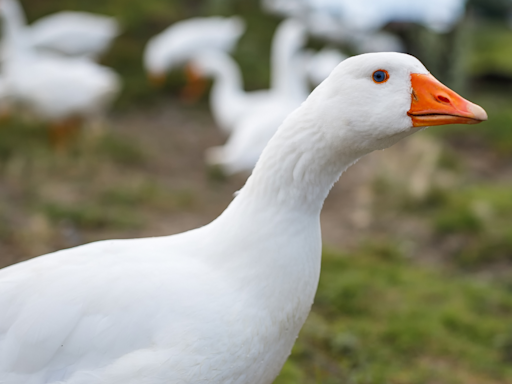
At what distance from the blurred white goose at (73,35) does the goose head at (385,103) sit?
9118 mm

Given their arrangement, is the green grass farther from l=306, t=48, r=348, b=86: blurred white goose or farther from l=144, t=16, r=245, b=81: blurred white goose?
l=144, t=16, r=245, b=81: blurred white goose

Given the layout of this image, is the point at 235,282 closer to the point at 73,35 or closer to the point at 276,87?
the point at 276,87

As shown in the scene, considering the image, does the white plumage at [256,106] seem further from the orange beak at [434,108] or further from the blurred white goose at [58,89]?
the orange beak at [434,108]

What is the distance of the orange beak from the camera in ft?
6.86

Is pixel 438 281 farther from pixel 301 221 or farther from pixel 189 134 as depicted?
pixel 189 134

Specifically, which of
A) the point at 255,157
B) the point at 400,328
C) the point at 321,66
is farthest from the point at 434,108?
the point at 321,66

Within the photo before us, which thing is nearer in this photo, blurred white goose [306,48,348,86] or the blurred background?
the blurred background

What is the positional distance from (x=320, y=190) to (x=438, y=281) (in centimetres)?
343

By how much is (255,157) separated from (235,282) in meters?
4.91

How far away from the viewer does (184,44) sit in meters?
11.0

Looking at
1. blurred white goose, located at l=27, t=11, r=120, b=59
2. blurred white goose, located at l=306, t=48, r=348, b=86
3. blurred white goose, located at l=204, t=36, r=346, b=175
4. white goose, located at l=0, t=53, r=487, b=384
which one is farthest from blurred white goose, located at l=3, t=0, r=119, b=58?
white goose, located at l=0, t=53, r=487, b=384

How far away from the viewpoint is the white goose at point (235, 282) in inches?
83.4

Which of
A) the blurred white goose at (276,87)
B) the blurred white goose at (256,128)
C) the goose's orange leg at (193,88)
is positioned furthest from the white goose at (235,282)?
the goose's orange leg at (193,88)

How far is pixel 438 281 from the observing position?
17.4ft
